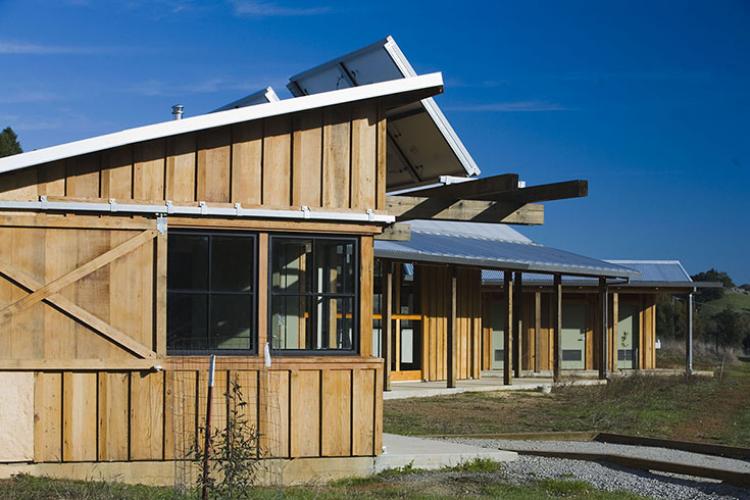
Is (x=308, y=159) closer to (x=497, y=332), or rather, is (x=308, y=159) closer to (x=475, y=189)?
(x=475, y=189)

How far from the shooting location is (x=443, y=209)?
13.0 meters

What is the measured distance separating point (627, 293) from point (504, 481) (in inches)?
944

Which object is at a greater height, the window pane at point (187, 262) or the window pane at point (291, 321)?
the window pane at point (187, 262)

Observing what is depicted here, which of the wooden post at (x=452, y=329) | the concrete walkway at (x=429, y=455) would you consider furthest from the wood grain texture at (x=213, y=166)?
the wooden post at (x=452, y=329)

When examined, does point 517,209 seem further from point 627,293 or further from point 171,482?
point 627,293

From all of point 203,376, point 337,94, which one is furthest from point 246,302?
point 337,94

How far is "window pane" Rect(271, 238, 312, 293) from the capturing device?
452 inches

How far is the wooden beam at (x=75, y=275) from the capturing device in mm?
10539

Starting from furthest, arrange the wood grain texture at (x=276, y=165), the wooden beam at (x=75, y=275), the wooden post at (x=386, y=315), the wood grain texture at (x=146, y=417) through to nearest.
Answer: the wooden post at (x=386, y=315)
the wood grain texture at (x=276, y=165)
the wood grain texture at (x=146, y=417)
the wooden beam at (x=75, y=275)

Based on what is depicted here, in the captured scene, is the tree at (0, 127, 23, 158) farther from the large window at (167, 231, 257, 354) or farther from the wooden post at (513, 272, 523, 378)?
the large window at (167, 231, 257, 354)

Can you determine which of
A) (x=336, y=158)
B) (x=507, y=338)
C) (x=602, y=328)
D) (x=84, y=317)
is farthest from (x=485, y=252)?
(x=84, y=317)

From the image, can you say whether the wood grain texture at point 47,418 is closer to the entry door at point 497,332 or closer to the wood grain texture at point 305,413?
the wood grain texture at point 305,413

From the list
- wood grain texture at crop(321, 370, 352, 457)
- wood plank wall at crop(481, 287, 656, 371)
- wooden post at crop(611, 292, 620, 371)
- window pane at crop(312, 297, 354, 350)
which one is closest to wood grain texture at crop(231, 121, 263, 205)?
window pane at crop(312, 297, 354, 350)

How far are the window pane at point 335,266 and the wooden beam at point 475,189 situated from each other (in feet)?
5.92
